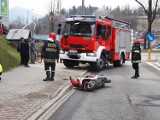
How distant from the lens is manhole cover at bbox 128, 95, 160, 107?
1039 cm

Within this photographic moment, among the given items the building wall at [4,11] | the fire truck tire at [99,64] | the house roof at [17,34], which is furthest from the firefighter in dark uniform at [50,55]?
the building wall at [4,11]

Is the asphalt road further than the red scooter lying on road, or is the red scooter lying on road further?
the red scooter lying on road

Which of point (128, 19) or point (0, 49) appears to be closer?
point (0, 49)

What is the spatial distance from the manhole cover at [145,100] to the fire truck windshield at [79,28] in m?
9.23

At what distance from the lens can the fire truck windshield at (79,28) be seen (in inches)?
810

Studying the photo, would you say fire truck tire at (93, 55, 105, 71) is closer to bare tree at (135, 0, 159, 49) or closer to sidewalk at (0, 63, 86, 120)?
sidewalk at (0, 63, 86, 120)

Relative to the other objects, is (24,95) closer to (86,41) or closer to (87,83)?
(87,83)

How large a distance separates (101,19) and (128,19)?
224 feet

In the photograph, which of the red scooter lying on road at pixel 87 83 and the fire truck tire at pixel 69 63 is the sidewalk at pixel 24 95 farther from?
the fire truck tire at pixel 69 63

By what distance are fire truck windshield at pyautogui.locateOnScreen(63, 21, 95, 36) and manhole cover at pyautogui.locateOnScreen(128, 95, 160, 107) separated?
30.3 feet

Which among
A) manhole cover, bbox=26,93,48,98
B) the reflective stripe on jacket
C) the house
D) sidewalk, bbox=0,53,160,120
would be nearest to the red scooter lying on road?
sidewalk, bbox=0,53,160,120

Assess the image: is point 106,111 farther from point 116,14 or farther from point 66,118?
point 116,14

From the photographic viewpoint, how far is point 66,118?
8.27 m

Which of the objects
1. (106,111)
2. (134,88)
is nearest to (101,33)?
(134,88)
